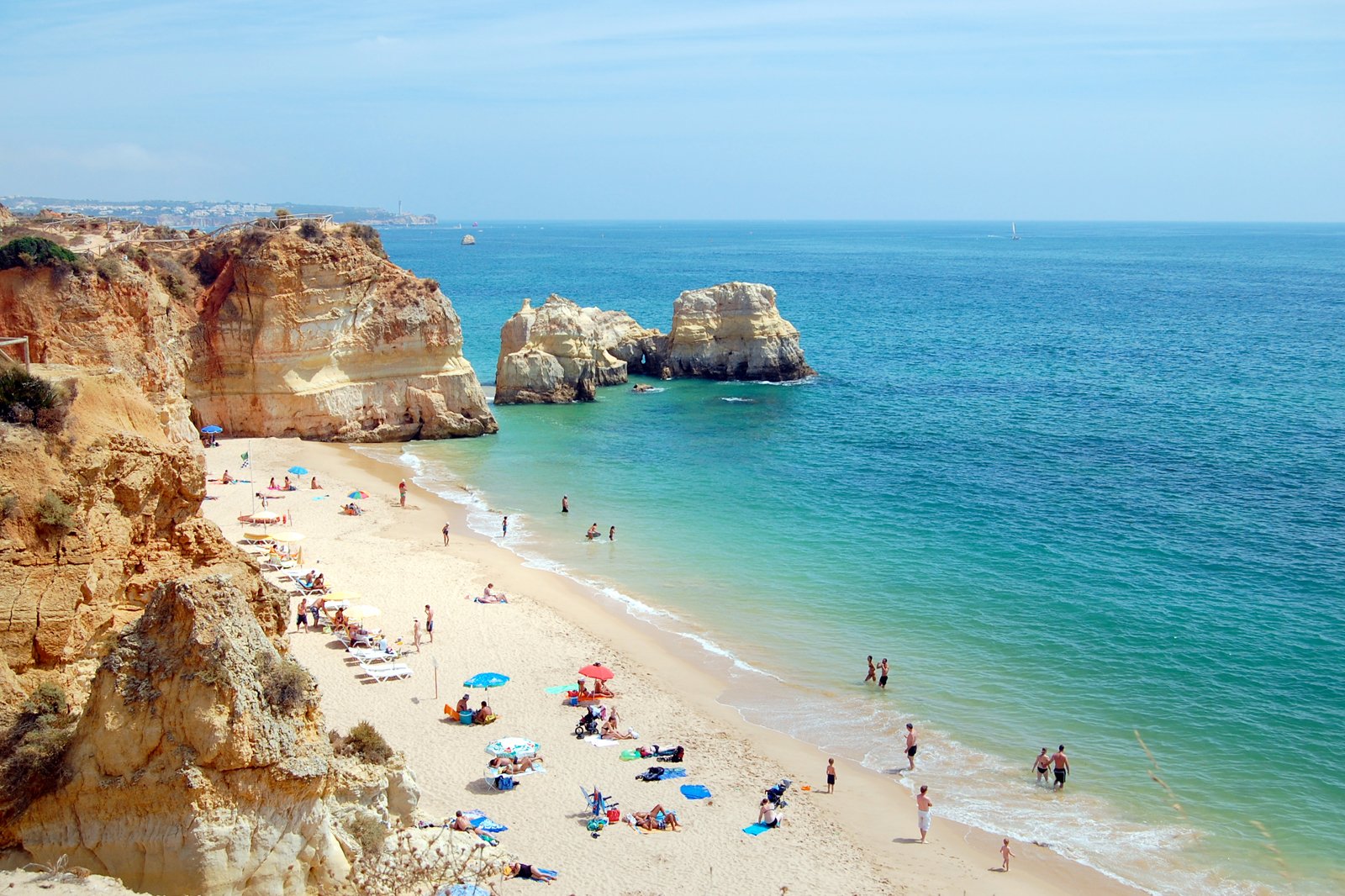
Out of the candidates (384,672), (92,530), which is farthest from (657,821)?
(92,530)

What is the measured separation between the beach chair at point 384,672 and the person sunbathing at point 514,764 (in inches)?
181

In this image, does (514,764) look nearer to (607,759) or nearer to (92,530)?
(607,759)

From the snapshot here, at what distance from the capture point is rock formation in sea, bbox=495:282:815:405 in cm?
5750

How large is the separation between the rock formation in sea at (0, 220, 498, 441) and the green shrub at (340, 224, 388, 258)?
0.32 ft

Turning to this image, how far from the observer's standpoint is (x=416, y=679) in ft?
77.5

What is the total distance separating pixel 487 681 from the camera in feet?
74.7

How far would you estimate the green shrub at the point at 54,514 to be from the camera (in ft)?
39.4

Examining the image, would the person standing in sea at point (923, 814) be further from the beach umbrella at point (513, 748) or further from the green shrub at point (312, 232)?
the green shrub at point (312, 232)

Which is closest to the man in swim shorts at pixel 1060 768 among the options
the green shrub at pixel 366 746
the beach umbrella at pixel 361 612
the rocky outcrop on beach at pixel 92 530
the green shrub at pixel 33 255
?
the green shrub at pixel 366 746

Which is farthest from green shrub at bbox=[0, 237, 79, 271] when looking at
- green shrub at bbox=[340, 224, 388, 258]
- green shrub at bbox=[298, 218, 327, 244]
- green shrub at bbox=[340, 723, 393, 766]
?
green shrub at bbox=[340, 224, 388, 258]

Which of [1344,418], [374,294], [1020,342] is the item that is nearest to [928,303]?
[1020,342]

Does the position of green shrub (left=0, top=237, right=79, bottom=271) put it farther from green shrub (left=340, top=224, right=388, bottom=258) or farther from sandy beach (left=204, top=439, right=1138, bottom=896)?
green shrub (left=340, top=224, right=388, bottom=258)

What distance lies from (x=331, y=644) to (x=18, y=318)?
31.3ft

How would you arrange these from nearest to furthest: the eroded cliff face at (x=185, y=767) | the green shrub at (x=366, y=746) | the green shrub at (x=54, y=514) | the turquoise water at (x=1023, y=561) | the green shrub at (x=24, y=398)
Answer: the eroded cliff face at (x=185, y=767)
the green shrub at (x=54, y=514)
the green shrub at (x=24, y=398)
the green shrub at (x=366, y=746)
the turquoise water at (x=1023, y=561)
